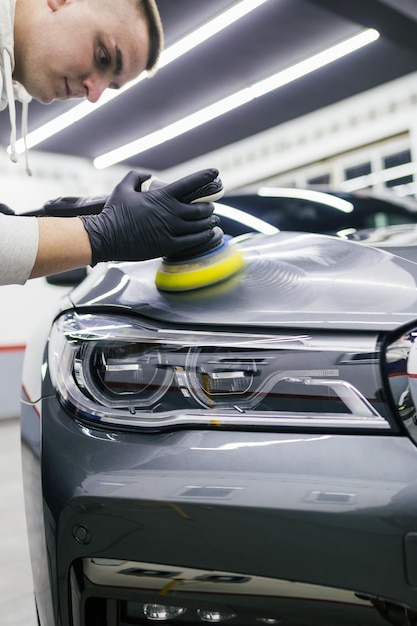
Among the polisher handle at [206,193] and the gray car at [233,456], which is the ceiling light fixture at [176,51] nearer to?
the polisher handle at [206,193]

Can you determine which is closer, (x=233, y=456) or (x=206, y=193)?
(x=233, y=456)

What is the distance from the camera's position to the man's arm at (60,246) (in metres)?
1.06

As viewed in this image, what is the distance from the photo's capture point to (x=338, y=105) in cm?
898

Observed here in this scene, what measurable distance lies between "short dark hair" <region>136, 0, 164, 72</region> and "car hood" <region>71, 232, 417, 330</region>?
0.77 meters

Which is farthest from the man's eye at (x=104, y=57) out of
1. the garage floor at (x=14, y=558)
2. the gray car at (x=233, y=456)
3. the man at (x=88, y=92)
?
the garage floor at (x=14, y=558)

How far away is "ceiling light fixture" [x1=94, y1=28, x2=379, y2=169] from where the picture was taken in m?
7.05

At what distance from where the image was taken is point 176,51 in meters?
6.78

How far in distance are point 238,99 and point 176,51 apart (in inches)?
71.9

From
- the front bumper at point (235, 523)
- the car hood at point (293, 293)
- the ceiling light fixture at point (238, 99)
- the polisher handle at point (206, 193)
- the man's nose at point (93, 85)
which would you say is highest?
the ceiling light fixture at point (238, 99)

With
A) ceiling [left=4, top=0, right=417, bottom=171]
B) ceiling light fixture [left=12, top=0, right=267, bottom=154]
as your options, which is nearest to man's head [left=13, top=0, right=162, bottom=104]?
ceiling light fixture [left=12, top=0, right=267, bottom=154]

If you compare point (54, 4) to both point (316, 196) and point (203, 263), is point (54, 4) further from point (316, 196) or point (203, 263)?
point (316, 196)

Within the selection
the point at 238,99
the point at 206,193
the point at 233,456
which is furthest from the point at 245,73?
the point at 233,456

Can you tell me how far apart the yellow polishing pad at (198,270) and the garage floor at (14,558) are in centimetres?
109

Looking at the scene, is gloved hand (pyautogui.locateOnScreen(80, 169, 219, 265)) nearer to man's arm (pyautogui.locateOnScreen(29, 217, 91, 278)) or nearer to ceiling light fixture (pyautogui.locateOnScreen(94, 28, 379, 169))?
man's arm (pyautogui.locateOnScreen(29, 217, 91, 278))
